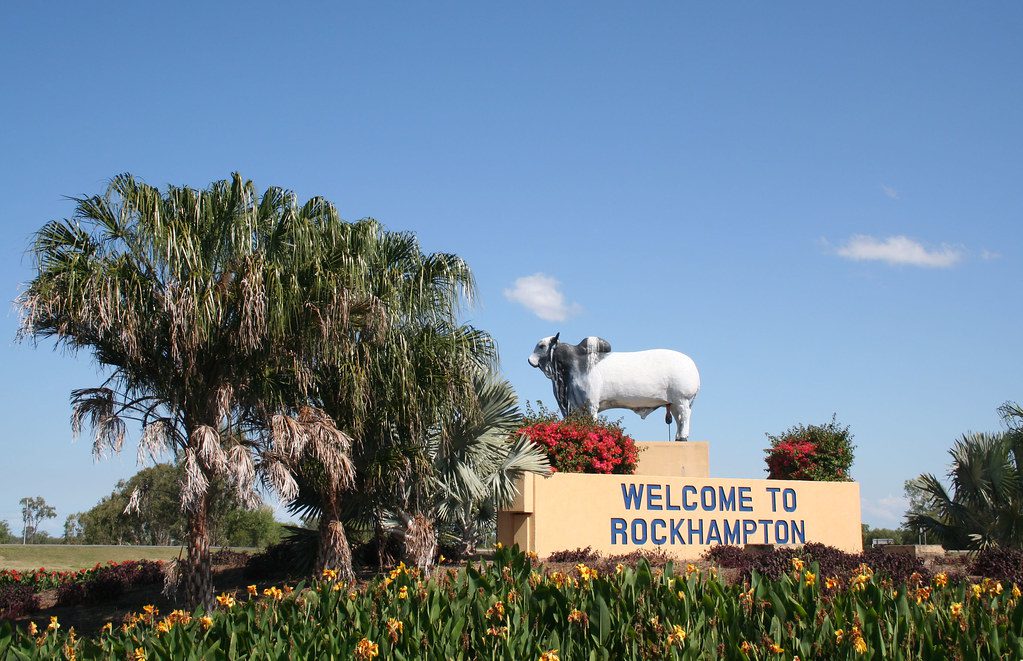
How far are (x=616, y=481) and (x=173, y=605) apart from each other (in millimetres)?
8777

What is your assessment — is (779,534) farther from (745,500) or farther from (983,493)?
(983,493)

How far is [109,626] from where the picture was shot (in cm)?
746

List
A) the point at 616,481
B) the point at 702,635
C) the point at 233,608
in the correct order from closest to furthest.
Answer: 1. the point at 702,635
2. the point at 233,608
3. the point at 616,481

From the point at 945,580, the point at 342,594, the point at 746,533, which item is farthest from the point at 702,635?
the point at 746,533

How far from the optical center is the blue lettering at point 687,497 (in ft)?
68.2

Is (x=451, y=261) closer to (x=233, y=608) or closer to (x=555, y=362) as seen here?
(x=555, y=362)

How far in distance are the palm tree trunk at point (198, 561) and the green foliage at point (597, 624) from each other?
7.15m

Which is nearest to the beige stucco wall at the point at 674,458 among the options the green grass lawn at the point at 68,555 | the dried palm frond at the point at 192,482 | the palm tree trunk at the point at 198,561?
the palm tree trunk at the point at 198,561

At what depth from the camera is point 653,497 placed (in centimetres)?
2045

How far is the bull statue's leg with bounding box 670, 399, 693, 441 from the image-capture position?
26.0m

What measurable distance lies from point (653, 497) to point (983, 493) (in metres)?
9.39

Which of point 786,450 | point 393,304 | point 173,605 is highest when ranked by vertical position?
point 393,304

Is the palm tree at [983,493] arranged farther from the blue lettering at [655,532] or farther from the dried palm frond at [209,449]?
the dried palm frond at [209,449]

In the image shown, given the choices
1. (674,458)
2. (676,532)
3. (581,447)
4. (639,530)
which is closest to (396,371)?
(581,447)
